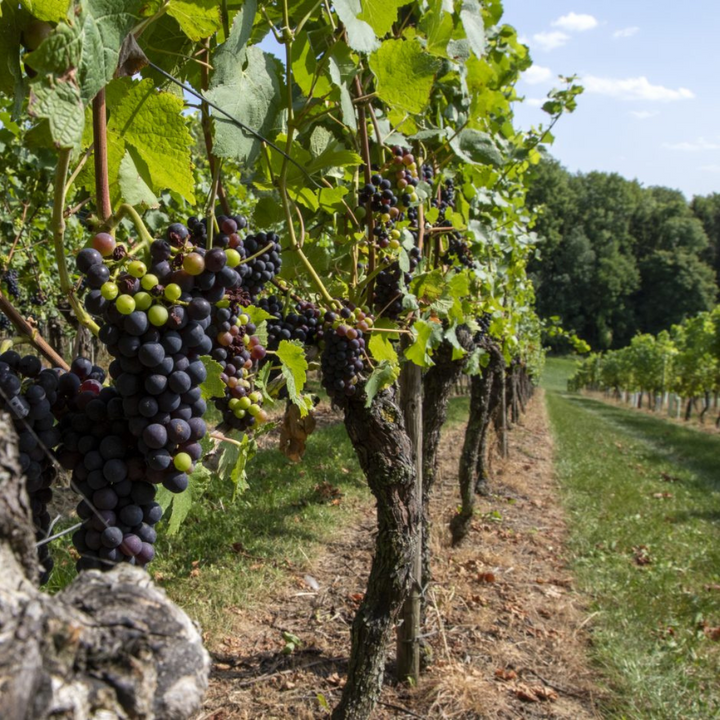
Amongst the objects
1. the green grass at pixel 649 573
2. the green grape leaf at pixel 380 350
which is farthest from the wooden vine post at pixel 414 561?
the green grass at pixel 649 573

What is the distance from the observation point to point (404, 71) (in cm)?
183

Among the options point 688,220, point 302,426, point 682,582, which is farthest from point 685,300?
point 302,426

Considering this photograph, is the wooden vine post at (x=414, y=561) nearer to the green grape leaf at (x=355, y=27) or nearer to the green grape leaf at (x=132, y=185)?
the green grape leaf at (x=355, y=27)

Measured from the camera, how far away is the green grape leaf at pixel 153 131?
1180 mm

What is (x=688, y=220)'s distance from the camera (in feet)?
271

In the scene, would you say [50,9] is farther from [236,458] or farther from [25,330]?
[236,458]

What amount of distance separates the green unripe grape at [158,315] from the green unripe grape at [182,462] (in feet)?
0.70

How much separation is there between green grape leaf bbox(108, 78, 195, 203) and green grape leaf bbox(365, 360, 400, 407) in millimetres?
1324

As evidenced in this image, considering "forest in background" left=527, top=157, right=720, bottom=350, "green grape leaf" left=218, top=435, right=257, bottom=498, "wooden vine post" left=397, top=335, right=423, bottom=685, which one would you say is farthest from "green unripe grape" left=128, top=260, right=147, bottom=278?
"forest in background" left=527, top=157, right=720, bottom=350

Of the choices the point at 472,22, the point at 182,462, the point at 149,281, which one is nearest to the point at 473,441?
the point at 472,22

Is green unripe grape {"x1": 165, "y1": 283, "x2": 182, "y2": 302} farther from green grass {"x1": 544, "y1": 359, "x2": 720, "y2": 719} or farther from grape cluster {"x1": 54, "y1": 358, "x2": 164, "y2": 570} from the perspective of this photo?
green grass {"x1": 544, "y1": 359, "x2": 720, "y2": 719}

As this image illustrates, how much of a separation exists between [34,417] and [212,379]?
463 millimetres

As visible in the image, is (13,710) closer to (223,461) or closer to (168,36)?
(223,461)

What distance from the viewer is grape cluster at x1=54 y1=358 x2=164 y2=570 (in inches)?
36.4
